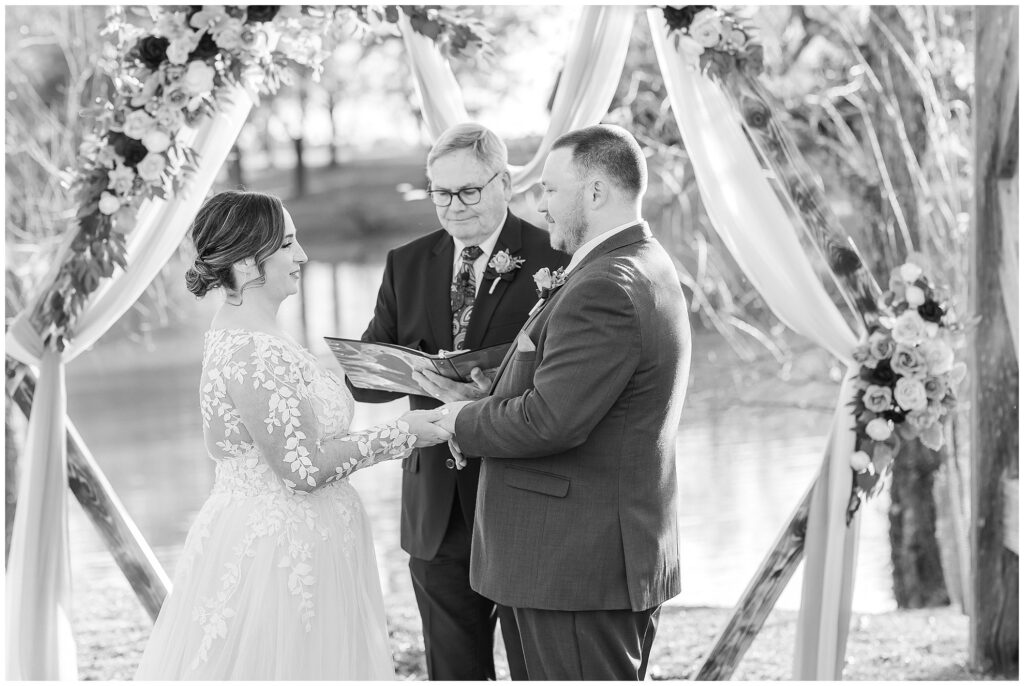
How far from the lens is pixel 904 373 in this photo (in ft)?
11.3

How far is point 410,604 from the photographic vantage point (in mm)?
5840

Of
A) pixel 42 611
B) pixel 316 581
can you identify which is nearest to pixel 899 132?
pixel 316 581

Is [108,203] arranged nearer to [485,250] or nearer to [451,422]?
[485,250]

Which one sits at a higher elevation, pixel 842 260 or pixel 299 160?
pixel 299 160

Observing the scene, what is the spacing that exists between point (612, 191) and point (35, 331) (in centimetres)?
239

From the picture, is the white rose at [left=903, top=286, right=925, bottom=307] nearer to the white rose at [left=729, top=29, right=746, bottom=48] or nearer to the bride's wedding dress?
the white rose at [left=729, top=29, right=746, bottom=48]

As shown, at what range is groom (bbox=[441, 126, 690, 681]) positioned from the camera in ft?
8.43

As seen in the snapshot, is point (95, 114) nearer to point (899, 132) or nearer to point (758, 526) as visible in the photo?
point (899, 132)

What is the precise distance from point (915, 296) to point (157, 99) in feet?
8.96

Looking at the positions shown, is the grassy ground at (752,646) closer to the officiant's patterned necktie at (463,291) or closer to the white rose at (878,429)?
the white rose at (878,429)

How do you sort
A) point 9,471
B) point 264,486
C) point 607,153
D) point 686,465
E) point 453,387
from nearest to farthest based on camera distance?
point 607,153 < point 264,486 < point 453,387 < point 9,471 < point 686,465

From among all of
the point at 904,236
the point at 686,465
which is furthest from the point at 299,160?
the point at 904,236

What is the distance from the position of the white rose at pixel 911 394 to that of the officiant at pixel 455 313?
118cm

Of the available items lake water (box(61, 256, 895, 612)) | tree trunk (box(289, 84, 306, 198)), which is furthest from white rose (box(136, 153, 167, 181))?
tree trunk (box(289, 84, 306, 198))
